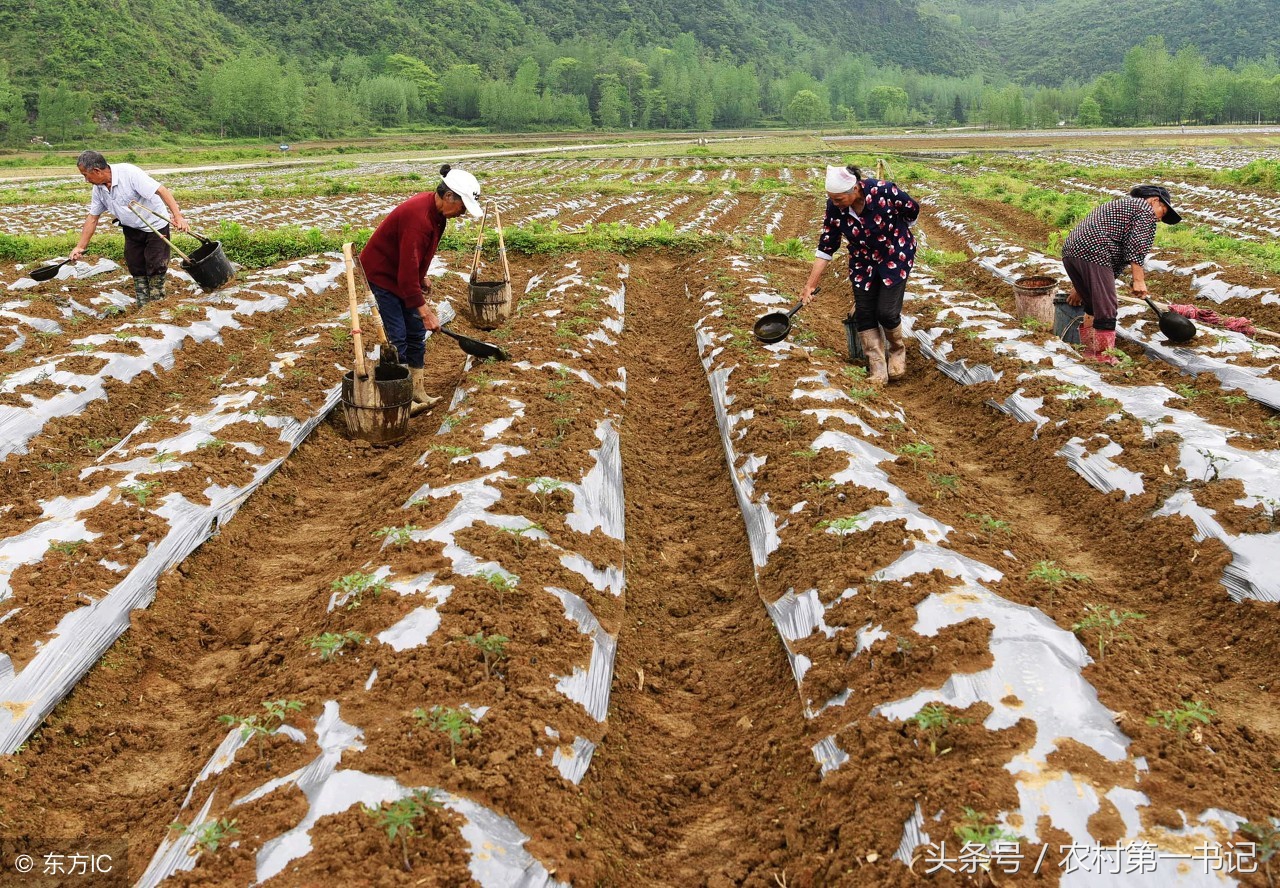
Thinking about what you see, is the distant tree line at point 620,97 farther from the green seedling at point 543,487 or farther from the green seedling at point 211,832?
the green seedling at point 211,832

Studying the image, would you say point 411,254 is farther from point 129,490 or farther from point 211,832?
point 211,832

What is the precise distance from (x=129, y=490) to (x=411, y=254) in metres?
2.74

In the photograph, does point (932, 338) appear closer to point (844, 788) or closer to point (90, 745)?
point (844, 788)

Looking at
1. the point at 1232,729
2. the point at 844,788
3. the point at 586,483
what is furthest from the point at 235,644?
the point at 1232,729

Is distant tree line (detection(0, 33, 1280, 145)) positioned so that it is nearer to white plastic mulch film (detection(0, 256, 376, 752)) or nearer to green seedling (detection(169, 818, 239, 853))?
white plastic mulch film (detection(0, 256, 376, 752))

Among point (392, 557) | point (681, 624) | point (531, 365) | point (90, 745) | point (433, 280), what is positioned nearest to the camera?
point (90, 745)

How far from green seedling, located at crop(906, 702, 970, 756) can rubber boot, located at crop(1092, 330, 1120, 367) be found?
18.7 feet

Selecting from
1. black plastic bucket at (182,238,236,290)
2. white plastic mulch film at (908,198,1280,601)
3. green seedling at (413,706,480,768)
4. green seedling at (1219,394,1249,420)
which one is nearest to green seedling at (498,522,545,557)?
green seedling at (413,706,480,768)

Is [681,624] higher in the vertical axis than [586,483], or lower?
lower

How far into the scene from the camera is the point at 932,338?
9188mm

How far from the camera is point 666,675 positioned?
448cm

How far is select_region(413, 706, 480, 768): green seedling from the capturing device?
323 cm

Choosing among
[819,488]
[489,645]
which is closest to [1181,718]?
[819,488]

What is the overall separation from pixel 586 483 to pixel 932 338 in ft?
17.6
